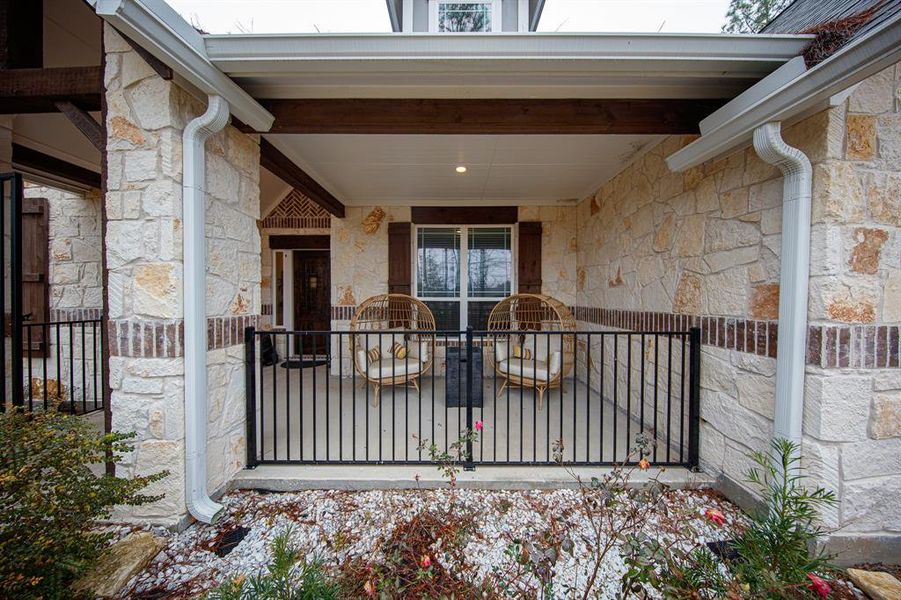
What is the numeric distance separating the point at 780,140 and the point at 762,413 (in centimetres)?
133

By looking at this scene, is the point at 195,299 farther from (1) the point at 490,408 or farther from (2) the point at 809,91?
(2) the point at 809,91

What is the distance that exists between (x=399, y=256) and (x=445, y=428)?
8.10 ft

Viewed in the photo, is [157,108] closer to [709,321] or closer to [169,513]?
[169,513]

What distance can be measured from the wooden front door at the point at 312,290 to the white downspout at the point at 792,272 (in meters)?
5.00

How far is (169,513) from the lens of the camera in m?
1.68

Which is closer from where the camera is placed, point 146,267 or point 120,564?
point 120,564

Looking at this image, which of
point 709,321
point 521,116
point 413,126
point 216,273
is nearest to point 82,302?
point 216,273

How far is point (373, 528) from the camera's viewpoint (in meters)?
1.72

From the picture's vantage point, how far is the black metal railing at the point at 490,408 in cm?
215

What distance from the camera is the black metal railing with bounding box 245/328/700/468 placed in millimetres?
2152

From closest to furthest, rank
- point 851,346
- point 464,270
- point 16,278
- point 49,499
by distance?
1. point 49,499
2. point 851,346
3. point 16,278
4. point 464,270

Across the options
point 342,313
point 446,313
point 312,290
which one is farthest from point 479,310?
point 312,290

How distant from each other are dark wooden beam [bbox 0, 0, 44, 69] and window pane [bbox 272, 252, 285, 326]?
3.18 metres

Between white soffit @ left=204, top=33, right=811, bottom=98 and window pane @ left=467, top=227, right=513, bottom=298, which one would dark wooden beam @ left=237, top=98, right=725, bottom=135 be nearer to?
white soffit @ left=204, top=33, right=811, bottom=98
